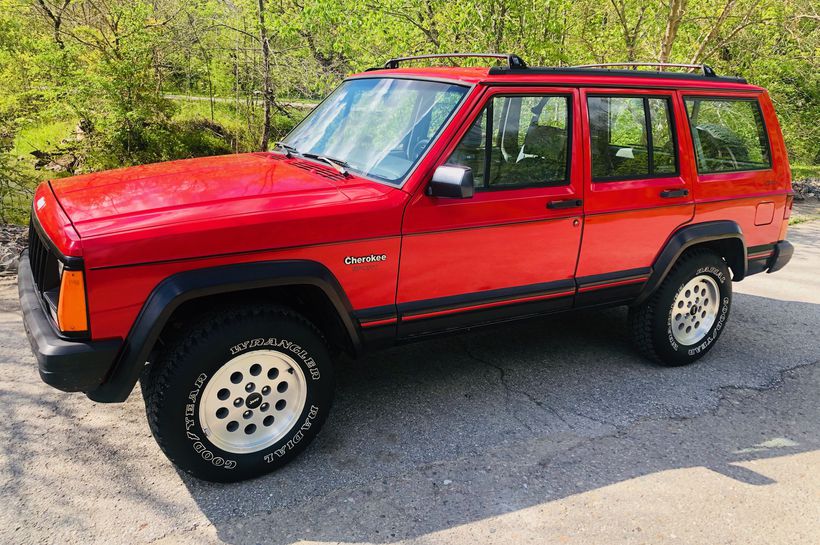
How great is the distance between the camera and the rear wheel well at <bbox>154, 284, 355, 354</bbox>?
9.63 feet

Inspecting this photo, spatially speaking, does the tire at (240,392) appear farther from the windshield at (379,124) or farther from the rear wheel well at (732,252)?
the rear wheel well at (732,252)

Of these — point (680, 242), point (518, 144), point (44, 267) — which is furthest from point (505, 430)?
point (44, 267)

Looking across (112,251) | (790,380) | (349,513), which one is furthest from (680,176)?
(112,251)

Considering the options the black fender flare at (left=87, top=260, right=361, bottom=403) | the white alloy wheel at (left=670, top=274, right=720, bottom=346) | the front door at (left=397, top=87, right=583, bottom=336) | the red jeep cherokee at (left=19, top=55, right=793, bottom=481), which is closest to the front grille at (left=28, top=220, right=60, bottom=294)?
the red jeep cherokee at (left=19, top=55, right=793, bottom=481)

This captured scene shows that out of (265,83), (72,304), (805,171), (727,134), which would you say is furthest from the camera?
(805,171)

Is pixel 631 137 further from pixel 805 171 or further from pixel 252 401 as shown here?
pixel 805 171

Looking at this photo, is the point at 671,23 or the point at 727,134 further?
the point at 671,23

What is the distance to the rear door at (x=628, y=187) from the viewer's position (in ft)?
12.6

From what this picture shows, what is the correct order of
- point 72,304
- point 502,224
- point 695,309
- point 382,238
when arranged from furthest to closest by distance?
point 695,309 < point 502,224 < point 382,238 < point 72,304

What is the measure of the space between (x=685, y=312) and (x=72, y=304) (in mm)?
3888

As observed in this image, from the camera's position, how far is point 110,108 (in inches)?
339

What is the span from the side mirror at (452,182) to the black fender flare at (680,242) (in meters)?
1.80

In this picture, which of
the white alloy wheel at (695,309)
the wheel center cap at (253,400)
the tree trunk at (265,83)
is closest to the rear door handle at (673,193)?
the white alloy wheel at (695,309)

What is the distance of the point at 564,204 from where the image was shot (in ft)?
12.1
